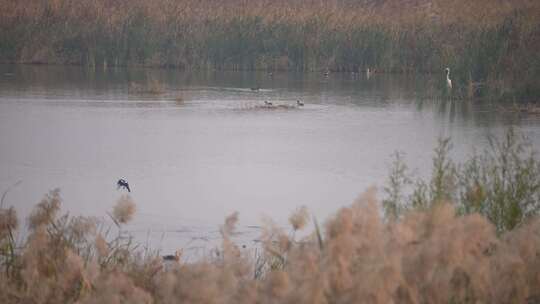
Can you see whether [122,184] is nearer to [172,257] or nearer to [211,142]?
[172,257]

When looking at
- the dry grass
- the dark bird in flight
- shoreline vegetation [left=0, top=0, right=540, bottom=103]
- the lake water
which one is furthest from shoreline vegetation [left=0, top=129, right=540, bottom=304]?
shoreline vegetation [left=0, top=0, right=540, bottom=103]

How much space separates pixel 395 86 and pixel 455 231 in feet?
60.6

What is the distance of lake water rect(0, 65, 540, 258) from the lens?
28.8ft

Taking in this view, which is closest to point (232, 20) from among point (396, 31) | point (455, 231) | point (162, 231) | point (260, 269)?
point (396, 31)

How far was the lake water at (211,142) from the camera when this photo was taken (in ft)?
28.8

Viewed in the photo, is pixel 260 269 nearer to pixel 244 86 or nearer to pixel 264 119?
pixel 264 119

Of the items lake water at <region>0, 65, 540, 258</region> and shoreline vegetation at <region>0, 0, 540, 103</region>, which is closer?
lake water at <region>0, 65, 540, 258</region>

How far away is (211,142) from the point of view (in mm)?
12742

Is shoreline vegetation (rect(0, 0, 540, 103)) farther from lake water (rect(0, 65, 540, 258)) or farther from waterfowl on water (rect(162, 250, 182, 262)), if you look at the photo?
waterfowl on water (rect(162, 250, 182, 262))

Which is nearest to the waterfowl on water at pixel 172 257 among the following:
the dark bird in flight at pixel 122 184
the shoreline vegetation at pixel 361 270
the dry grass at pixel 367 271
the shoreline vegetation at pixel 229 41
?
the shoreline vegetation at pixel 361 270

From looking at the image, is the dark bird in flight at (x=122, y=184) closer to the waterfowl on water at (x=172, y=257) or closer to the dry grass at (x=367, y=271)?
the waterfowl on water at (x=172, y=257)

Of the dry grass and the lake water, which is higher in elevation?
the dry grass

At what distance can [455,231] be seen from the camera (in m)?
3.68

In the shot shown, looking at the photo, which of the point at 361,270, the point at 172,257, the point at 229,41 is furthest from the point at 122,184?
the point at 229,41
